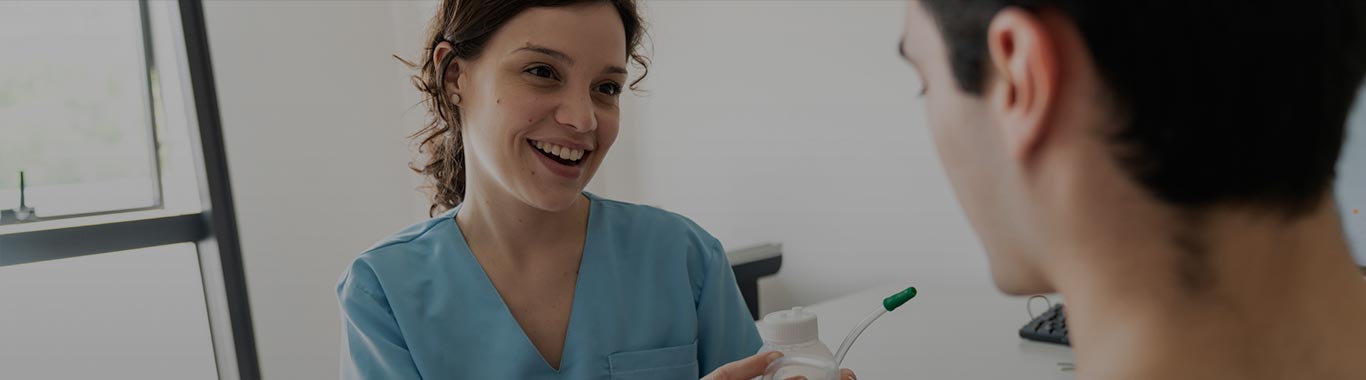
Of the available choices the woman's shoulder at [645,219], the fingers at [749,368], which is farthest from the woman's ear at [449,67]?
the fingers at [749,368]

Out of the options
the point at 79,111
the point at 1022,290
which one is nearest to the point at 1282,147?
the point at 1022,290

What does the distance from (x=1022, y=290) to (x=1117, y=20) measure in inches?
6.2

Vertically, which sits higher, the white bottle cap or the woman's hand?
the white bottle cap

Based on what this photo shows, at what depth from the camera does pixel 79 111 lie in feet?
7.43

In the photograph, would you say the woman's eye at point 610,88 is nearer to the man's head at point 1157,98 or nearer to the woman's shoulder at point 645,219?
the woman's shoulder at point 645,219

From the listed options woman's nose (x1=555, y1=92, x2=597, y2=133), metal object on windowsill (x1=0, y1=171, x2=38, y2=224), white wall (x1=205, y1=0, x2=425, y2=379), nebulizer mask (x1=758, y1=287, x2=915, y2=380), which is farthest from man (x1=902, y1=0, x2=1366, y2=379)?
metal object on windowsill (x1=0, y1=171, x2=38, y2=224)

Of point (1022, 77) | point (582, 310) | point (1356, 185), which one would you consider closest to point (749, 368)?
point (582, 310)

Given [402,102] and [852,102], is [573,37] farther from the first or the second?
[402,102]

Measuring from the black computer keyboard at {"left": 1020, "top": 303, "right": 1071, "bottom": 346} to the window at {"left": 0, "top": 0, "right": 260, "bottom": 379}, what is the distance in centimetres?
189

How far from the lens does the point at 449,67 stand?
110 cm

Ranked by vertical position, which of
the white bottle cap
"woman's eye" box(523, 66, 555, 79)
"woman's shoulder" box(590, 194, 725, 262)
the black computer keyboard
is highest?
"woman's eye" box(523, 66, 555, 79)

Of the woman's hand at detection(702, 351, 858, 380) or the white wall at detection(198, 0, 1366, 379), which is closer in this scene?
the woman's hand at detection(702, 351, 858, 380)

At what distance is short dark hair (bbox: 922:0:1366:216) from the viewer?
14.0 inches

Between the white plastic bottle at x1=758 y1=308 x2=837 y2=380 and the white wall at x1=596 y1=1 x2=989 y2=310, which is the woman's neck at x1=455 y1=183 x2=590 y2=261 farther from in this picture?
the white wall at x1=596 y1=1 x2=989 y2=310
